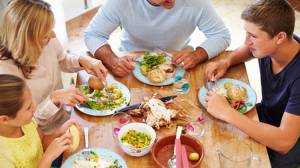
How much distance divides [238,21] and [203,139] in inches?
108

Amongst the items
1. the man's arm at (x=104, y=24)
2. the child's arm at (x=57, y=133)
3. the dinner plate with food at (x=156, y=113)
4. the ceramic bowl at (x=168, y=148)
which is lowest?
the child's arm at (x=57, y=133)

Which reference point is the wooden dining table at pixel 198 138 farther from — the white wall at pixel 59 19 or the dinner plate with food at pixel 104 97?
the white wall at pixel 59 19

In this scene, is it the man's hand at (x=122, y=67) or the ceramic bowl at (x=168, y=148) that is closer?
the ceramic bowl at (x=168, y=148)

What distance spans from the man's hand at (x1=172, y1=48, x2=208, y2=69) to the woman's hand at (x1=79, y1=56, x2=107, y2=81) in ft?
1.20

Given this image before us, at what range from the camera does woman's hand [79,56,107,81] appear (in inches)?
68.1

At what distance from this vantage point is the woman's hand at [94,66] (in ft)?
5.67

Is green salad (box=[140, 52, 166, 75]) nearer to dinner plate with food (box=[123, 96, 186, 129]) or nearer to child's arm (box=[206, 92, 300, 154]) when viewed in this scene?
dinner plate with food (box=[123, 96, 186, 129])

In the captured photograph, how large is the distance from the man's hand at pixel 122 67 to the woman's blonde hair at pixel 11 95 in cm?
54

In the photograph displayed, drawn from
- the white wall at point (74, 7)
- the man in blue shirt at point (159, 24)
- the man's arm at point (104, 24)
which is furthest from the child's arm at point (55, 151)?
the white wall at point (74, 7)

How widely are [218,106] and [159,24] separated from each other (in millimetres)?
715

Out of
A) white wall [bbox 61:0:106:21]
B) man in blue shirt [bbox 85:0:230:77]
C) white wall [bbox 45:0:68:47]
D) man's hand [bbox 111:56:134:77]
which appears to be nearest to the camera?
man's hand [bbox 111:56:134:77]

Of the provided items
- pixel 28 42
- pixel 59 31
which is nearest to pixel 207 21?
pixel 28 42

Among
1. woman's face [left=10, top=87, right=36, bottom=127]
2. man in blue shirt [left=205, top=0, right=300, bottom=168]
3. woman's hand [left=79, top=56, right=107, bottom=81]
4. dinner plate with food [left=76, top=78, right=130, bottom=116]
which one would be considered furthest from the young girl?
man in blue shirt [left=205, top=0, right=300, bottom=168]

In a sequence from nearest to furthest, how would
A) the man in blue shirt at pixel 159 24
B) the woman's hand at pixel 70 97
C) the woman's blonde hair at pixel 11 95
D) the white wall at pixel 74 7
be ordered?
the woman's blonde hair at pixel 11 95, the woman's hand at pixel 70 97, the man in blue shirt at pixel 159 24, the white wall at pixel 74 7
